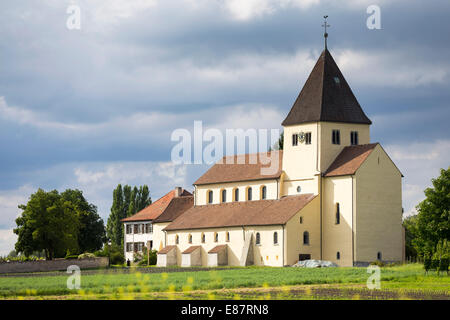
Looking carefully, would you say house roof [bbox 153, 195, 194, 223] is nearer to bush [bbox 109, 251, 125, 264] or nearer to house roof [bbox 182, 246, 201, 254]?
bush [bbox 109, 251, 125, 264]

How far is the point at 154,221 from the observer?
97.1 meters

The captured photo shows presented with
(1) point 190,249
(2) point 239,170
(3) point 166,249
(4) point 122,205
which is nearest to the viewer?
(1) point 190,249

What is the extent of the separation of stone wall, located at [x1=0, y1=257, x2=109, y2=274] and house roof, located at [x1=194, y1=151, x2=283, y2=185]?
1672 centimetres

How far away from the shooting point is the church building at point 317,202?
73625 millimetres

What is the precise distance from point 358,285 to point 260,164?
45.8 m

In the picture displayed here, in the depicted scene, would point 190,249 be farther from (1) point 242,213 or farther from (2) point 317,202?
(2) point 317,202

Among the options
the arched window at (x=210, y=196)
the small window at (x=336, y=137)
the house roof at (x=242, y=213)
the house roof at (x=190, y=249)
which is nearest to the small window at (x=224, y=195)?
the house roof at (x=242, y=213)

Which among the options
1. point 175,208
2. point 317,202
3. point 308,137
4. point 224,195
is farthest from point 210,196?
point 317,202

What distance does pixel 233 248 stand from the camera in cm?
8094

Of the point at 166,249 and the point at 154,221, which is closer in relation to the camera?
the point at 166,249

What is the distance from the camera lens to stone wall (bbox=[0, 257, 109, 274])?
242 feet

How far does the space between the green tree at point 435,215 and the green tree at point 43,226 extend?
38469 millimetres

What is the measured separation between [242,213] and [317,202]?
10.2m
